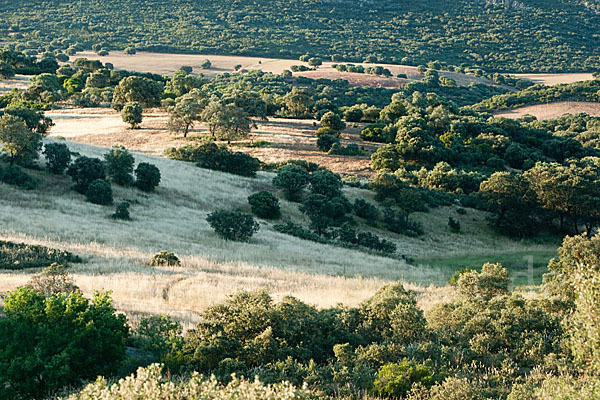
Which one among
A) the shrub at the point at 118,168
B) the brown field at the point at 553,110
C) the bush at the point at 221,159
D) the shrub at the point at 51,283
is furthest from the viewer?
the brown field at the point at 553,110

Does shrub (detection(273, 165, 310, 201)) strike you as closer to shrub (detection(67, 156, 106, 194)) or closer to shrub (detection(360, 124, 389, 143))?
shrub (detection(67, 156, 106, 194))

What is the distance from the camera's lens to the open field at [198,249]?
18297 mm

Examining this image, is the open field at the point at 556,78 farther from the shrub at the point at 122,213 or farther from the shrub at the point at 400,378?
the shrub at the point at 400,378

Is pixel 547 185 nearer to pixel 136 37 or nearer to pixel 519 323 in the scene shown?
pixel 519 323

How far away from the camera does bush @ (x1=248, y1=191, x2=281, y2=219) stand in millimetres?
39812

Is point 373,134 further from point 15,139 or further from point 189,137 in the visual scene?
point 15,139

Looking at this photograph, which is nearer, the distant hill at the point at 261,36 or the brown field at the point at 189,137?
the brown field at the point at 189,137

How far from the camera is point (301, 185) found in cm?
4562

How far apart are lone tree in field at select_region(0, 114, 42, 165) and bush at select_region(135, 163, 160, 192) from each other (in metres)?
7.66

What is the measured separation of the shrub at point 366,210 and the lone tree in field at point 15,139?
25.9 m

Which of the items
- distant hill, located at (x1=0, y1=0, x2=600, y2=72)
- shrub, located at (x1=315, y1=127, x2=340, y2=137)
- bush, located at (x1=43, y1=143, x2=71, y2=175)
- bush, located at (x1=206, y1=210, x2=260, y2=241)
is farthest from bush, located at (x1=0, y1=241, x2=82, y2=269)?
distant hill, located at (x1=0, y1=0, x2=600, y2=72)

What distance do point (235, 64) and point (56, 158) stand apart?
11928cm

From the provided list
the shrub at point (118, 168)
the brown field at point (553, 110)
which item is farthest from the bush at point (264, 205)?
the brown field at point (553, 110)

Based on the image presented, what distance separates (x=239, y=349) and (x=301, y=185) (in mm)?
34463
